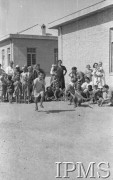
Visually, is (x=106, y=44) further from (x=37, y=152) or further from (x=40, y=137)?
(x=37, y=152)

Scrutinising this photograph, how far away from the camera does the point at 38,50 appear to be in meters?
26.5

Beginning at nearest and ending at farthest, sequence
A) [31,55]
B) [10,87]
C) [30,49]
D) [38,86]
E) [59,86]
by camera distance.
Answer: [38,86] < [10,87] < [59,86] < [30,49] < [31,55]

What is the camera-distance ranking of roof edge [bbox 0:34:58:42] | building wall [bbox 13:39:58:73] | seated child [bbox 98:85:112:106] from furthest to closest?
1. building wall [bbox 13:39:58:73]
2. roof edge [bbox 0:34:58:42]
3. seated child [bbox 98:85:112:106]

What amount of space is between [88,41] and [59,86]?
2.59 m

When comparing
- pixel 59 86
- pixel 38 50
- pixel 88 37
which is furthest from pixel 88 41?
pixel 38 50

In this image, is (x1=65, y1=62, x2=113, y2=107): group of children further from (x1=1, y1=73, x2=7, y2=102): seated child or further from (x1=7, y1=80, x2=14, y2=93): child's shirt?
(x1=1, y1=73, x2=7, y2=102): seated child

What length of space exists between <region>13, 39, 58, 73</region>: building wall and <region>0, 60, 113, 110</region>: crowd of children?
43.6 ft

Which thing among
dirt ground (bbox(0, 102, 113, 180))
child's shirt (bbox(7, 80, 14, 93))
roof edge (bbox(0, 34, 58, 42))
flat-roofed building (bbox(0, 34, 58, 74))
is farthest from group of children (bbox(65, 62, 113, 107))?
flat-roofed building (bbox(0, 34, 58, 74))

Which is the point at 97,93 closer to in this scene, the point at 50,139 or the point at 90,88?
the point at 90,88

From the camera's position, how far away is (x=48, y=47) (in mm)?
26531

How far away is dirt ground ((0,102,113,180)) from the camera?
468 cm

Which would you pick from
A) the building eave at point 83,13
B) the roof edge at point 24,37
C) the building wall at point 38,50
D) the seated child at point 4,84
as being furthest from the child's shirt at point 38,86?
the building wall at point 38,50

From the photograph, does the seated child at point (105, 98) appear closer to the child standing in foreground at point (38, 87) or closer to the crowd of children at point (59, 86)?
the crowd of children at point (59, 86)

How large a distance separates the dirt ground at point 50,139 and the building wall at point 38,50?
16117 mm
